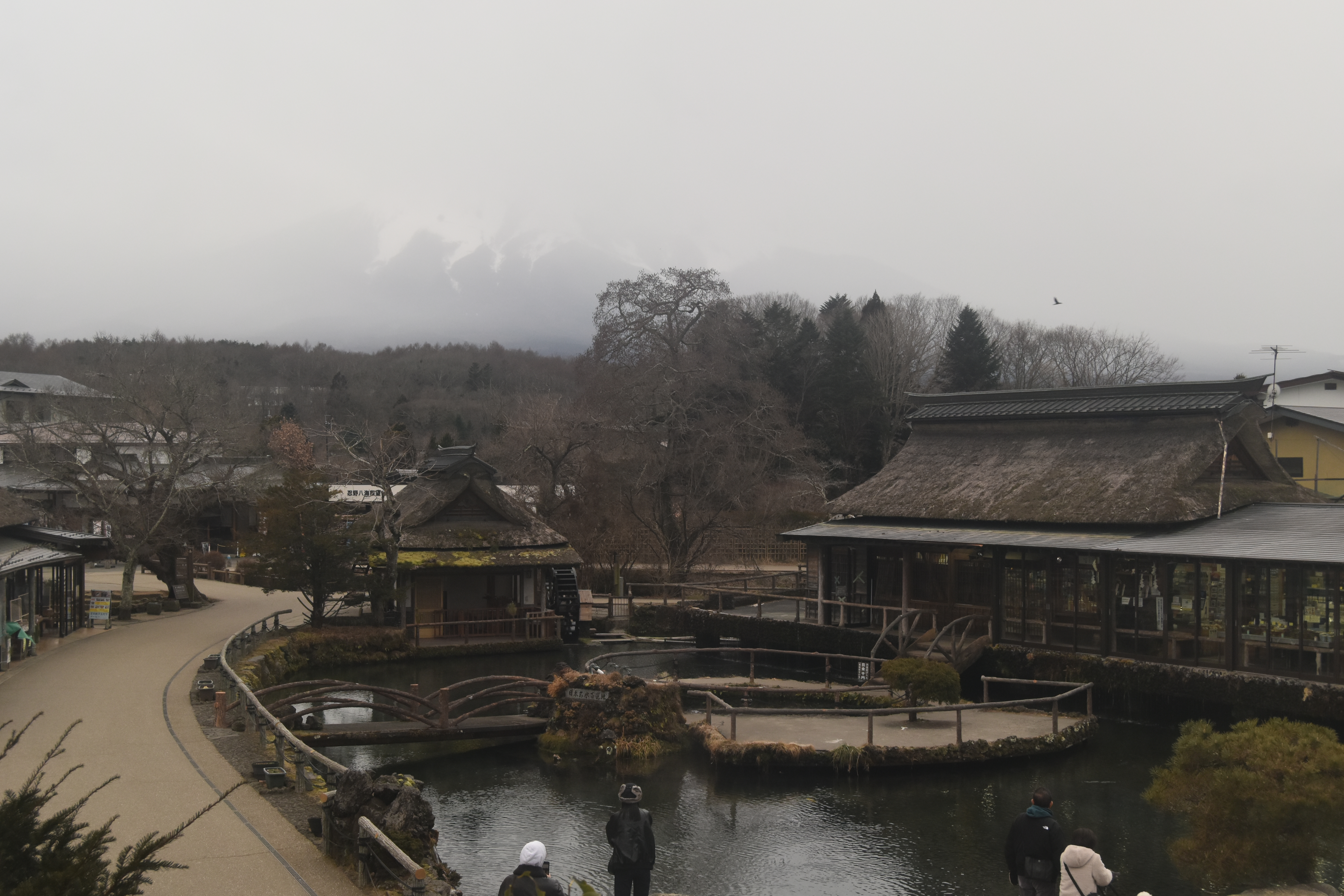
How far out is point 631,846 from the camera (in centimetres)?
1092

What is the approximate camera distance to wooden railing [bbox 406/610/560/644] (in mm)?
32438

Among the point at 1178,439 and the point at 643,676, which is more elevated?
the point at 1178,439

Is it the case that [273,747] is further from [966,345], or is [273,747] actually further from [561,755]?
[966,345]

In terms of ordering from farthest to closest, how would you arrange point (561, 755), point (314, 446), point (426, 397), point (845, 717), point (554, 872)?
point (426, 397)
point (314, 446)
point (845, 717)
point (561, 755)
point (554, 872)

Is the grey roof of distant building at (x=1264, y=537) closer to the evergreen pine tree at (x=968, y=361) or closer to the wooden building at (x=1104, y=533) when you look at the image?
the wooden building at (x=1104, y=533)

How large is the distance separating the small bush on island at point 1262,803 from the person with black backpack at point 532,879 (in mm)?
7380

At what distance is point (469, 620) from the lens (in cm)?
3238

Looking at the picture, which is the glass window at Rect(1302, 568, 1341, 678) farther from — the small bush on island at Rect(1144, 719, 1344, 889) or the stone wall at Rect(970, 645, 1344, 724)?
the small bush on island at Rect(1144, 719, 1344, 889)

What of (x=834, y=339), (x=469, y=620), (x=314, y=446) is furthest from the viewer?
(x=314, y=446)

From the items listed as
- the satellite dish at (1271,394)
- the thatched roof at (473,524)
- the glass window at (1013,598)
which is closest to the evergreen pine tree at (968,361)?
the satellite dish at (1271,394)

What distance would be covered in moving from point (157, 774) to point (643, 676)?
14734 mm

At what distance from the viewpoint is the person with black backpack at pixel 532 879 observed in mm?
8875

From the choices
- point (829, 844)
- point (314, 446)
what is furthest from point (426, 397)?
point (829, 844)

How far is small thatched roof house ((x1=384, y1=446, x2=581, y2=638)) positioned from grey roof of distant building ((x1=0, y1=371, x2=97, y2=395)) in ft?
120
